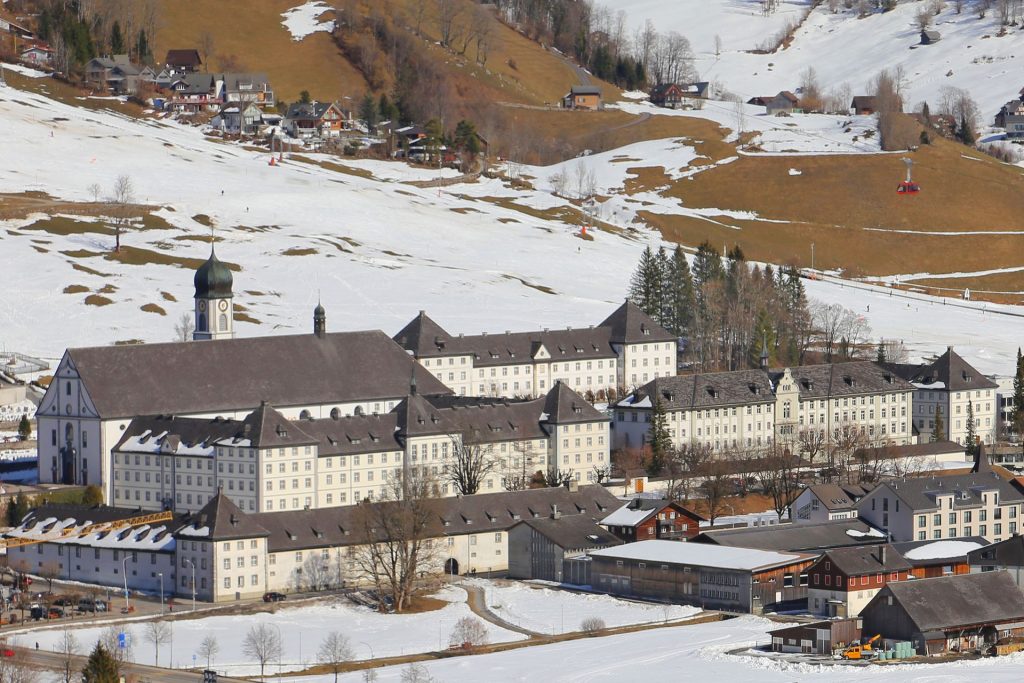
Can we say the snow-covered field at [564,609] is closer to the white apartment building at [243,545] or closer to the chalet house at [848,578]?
the white apartment building at [243,545]

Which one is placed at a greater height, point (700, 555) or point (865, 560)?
point (865, 560)

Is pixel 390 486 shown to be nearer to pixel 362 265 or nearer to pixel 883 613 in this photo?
pixel 883 613

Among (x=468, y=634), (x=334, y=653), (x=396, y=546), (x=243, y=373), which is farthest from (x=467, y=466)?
(x=334, y=653)

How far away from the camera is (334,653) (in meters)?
85.1

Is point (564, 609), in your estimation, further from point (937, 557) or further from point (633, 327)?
point (633, 327)

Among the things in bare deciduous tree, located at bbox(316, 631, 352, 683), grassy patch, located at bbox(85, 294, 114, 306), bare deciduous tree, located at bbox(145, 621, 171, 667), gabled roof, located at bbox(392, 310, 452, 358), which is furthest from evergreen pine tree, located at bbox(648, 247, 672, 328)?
bare deciduous tree, located at bbox(316, 631, 352, 683)

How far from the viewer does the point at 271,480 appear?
359 ft

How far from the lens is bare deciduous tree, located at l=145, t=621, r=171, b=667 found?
3398 inches

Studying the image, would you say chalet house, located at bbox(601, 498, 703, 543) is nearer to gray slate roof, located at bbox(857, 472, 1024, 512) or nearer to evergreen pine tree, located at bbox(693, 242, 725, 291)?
gray slate roof, located at bbox(857, 472, 1024, 512)

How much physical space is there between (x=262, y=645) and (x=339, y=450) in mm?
28531

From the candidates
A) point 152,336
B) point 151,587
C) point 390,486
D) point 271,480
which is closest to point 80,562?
point 151,587

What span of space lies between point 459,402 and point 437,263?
73384mm

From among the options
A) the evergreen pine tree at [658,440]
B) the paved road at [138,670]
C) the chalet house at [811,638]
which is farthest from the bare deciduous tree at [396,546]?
the evergreen pine tree at [658,440]

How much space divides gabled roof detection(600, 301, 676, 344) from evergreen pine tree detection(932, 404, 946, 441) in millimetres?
21055
